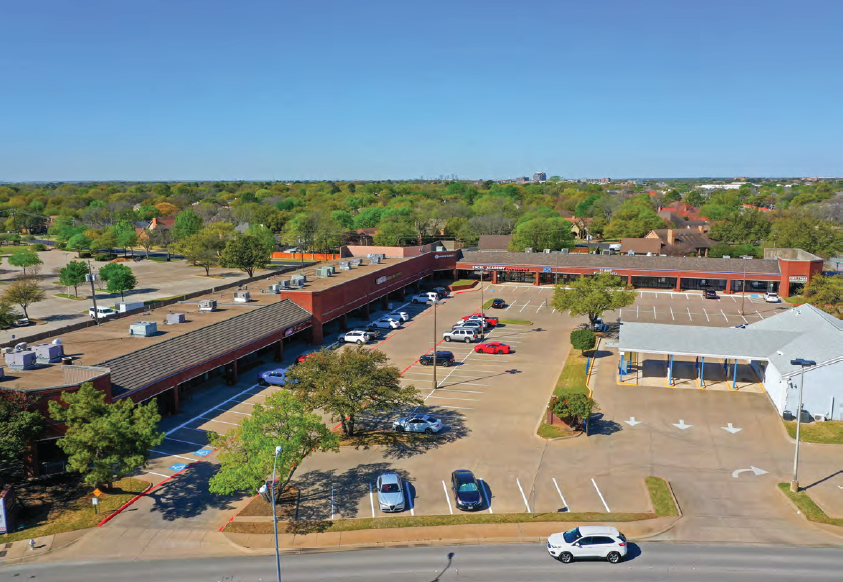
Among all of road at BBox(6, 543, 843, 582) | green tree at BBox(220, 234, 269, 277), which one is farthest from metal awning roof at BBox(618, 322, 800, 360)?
green tree at BBox(220, 234, 269, 277)

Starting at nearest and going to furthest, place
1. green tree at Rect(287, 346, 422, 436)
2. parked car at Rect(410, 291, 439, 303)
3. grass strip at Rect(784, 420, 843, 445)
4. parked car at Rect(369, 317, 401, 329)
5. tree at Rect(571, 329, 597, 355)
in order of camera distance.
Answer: green tree at Rect(287, 346, 422, 436)
grass strip at Rect(784, 420, 843, 445)
tree at Rect(571, 329, 597, 355)
parked car at Rect(369, 317, 401, 329)
parked car at Rect(410, 291, 439, 303)

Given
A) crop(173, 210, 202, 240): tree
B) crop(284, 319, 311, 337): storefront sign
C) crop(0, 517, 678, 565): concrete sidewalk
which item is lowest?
crop(0, 517, 678, 565): concrete sidewalk

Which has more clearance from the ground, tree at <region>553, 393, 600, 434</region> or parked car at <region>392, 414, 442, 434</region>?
tree at <region>553, 393, 600, 434</region>

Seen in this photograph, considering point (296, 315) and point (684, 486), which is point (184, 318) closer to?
point (296, 315)

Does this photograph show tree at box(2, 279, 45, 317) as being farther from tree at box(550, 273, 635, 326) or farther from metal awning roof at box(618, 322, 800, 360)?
metal awning roof at box(618, 322, 800, 360)

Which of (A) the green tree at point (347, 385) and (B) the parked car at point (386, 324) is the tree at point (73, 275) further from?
(A) the green tree at point (347, 385)

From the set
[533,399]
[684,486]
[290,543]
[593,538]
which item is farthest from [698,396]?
[290,543]
